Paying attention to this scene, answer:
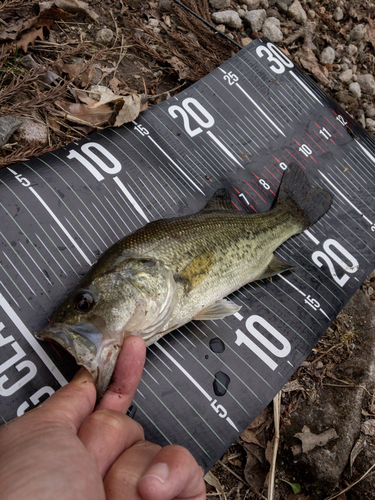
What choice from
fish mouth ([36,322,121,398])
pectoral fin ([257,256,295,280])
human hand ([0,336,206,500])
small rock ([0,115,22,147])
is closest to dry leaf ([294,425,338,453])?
pectoral fin ([257,256,295,280])

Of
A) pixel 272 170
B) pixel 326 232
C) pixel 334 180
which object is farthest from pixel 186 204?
pixel 334 180

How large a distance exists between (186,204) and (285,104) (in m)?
1.94

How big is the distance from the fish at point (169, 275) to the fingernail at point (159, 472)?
71 centimetres

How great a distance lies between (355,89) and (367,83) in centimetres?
31

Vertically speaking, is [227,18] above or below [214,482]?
above

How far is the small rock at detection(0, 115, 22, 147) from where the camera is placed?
311 cm

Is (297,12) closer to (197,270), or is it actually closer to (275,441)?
(197,270)

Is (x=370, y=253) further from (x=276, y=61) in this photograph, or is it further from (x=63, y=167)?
(x=63, y=167)

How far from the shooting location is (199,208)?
3.46 metres

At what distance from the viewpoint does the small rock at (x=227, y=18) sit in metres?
4.70

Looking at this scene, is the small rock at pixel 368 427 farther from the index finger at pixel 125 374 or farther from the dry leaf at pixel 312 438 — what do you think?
the index finger at pixel 125 374

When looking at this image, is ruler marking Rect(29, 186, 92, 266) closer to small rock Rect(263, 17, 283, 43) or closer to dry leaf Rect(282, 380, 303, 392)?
dry leaf Rect(282, 380, 303, 392)

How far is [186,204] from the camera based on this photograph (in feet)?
11.3

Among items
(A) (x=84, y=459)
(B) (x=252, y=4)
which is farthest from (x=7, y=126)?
(B) (x=252, y=4)
